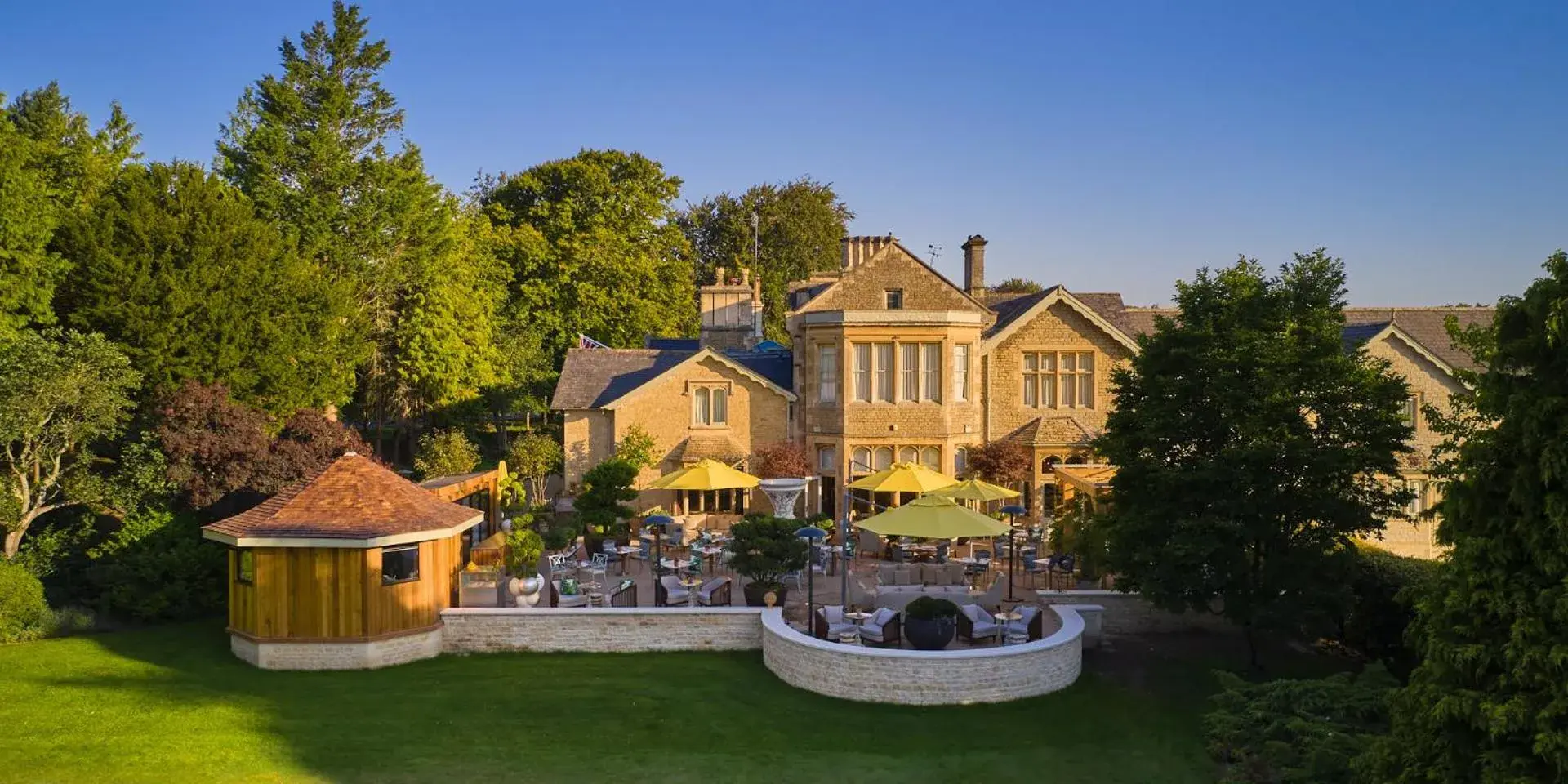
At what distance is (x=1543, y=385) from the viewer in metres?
8.91

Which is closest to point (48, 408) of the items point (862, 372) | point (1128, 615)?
point (862, 372)

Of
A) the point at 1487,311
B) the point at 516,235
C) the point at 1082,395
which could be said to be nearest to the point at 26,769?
the point at 1082,395

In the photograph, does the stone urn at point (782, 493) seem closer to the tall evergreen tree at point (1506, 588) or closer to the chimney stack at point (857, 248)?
the chimney stack at point (857, 248)

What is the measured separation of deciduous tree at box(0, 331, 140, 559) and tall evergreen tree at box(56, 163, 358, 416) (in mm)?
1504

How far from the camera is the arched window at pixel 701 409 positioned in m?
33.0

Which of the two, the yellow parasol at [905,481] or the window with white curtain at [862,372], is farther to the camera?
the window with white curtain at [862,372]

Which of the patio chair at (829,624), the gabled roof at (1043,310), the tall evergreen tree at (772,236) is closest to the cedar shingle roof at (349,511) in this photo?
the patio chair at (829,624)

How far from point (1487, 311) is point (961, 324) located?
2281cm

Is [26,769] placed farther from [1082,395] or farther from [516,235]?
[516,235]

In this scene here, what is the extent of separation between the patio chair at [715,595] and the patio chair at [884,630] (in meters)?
3.55

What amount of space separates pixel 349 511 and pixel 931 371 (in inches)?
721

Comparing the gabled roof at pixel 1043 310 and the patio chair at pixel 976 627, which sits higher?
the gabled roof at pixel 1043 310

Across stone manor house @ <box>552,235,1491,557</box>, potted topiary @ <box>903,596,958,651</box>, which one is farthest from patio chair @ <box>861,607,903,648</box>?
stone manor house @ <box>552,235,1491,557</box>

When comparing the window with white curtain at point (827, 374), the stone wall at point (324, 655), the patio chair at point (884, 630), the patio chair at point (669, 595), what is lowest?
the stone wall at point (324, 655)
